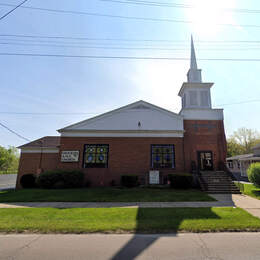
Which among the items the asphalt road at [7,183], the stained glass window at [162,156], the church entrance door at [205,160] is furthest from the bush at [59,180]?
the asphalt road at [7,183]

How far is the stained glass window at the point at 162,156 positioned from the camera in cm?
1455

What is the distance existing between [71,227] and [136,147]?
10.6 m

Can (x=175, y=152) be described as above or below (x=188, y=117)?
below

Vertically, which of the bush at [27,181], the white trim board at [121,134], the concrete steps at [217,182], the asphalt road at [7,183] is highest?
the white trim board at [121,134]

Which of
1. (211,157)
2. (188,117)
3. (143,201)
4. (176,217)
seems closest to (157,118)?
(188,117)

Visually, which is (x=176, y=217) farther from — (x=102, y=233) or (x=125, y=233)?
(x=102, y=233)

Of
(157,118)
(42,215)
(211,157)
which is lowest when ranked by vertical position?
(42,215)

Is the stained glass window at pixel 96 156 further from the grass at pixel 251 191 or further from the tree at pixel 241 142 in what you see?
the tree at pixel 241 142

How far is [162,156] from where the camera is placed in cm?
1472

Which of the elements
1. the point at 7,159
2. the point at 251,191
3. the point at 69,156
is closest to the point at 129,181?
the point at 69,156

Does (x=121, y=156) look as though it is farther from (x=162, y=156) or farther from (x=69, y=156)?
(x=69, y=156)

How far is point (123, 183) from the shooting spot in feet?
42.4

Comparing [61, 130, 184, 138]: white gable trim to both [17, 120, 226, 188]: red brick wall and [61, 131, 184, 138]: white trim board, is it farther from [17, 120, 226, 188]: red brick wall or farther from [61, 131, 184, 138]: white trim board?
[17, 120, 226, 188]: red brick wall

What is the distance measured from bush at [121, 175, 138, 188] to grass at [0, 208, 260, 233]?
21.8 feet
